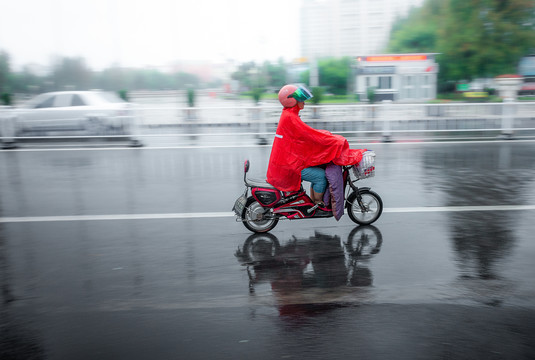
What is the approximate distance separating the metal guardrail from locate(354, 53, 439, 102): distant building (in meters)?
19.5

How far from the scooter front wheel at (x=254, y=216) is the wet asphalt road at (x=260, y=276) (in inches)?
7.1

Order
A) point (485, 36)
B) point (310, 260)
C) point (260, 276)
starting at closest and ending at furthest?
point (260, 276)
point (310, 260)
point (485, 36)

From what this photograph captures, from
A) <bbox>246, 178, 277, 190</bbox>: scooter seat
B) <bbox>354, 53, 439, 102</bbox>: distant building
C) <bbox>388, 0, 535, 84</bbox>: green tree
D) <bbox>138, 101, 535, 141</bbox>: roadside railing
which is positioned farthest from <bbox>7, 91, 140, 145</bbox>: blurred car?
<bbox>388, 0, 535, 84</bbox>: green tree

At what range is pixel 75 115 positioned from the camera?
50.0 ft

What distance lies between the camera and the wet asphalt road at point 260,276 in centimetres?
332

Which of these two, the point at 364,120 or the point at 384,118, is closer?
the point at 384,118

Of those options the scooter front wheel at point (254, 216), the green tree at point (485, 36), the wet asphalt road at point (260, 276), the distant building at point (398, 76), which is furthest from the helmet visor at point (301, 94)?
the green tree at point (485, 36)

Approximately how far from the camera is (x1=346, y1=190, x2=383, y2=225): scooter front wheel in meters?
5.90

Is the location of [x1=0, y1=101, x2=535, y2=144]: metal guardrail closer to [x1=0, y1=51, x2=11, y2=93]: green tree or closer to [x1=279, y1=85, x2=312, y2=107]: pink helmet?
[x1=279, y1=85, x2=312, y2=107]: pink helmet

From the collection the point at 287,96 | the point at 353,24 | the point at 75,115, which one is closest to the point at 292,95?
the point at 287,96

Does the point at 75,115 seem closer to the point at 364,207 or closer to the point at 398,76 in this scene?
the point at 364,207

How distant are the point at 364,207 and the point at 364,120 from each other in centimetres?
904

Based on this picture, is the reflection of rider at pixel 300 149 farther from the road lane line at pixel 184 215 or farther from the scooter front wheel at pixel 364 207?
the road lane line at pixel 184 215

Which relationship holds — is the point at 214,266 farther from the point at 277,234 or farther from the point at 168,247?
the point at 277,234
